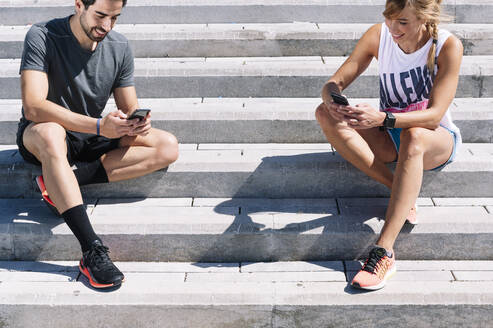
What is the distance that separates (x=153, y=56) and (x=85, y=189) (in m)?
1.51

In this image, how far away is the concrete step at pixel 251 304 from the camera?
327 centimetres

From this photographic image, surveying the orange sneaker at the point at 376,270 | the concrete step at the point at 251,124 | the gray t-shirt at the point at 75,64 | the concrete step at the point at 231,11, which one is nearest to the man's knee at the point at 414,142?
the orange sneaker at the point at 376,270

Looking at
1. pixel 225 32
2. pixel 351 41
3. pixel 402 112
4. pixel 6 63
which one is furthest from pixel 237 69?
pixel 6 63

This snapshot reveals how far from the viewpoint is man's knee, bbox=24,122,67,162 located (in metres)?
3.36

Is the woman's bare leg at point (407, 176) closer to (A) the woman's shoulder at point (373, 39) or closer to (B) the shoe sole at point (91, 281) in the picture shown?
(A) the woman's shoulder at point (373, 39)

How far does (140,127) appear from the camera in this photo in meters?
3.53

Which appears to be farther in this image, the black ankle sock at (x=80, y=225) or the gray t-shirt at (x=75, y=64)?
the gray t-shirt at (x=75, y=64)

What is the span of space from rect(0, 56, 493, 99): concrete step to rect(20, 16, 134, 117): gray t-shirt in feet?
2.81

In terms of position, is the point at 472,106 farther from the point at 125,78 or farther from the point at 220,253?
the point at 125,78

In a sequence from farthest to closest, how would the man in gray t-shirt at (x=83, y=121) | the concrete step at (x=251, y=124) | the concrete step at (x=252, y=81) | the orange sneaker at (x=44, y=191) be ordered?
1. the concrete step at (x=252, y=81)
2. the concrete step at (x=251, y=124)
3. the orange sneaker at (x=44, y=191)
4. the man in gray t-shirt at (x=83, y=121)

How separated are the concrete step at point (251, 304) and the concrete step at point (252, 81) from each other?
5.47ft

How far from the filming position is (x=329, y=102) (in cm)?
357

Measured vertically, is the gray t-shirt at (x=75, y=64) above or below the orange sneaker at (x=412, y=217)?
above

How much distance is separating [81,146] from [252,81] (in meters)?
1.48
